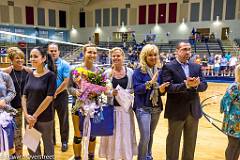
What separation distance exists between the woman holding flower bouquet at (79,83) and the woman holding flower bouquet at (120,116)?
206mm

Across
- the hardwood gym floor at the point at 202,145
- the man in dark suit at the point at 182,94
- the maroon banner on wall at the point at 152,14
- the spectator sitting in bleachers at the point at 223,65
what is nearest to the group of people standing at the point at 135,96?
the man in dark suit at the point at 182,94

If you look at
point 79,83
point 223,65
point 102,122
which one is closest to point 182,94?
point 102,122

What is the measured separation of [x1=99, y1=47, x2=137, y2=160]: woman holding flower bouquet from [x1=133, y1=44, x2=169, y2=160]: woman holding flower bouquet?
3.8 inches

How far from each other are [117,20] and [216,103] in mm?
17623

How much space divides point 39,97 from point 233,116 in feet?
5.99

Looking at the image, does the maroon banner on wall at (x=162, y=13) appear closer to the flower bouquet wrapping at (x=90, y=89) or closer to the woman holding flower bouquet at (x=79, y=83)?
the woman holding flower bouquet at (x=79, y=83)

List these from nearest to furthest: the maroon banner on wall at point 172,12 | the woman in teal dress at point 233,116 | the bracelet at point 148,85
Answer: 1. the woman in teal dress at point 233,116
2. the bracelet at point 148,85
3. the maroon banner on wall at point 172,12

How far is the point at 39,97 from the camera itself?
2.15m

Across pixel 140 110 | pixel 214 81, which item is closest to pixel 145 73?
pixel 140 110

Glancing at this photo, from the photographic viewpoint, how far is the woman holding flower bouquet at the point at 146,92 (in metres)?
2.46

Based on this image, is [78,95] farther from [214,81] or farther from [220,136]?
[214,81]

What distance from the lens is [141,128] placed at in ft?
8.18

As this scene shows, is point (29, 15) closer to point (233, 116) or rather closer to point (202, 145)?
point (202, 145)

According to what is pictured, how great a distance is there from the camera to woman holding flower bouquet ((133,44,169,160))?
246 centimetres
